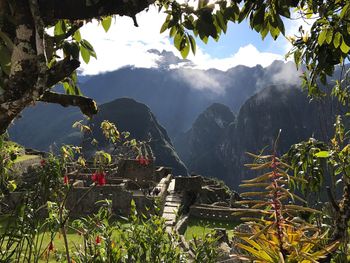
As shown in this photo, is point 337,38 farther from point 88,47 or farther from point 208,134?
point 208,134

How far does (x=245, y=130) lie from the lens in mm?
139875

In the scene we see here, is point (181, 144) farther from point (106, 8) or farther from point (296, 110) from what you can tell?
point (106, 8)

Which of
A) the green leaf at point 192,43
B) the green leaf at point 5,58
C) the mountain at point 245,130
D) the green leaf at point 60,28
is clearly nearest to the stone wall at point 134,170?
the green leaf at point 60,28

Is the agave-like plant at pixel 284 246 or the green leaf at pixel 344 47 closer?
the agave-like plant at pixel 284 246

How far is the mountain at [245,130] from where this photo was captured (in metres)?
129

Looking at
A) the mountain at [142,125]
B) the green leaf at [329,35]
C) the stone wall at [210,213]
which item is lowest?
the stone wall at [210,213]

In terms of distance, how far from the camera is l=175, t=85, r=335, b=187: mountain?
128875mm

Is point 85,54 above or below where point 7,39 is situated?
above

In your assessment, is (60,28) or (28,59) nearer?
(28,59)

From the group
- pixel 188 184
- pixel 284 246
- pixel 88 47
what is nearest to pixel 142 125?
pixel 188 184

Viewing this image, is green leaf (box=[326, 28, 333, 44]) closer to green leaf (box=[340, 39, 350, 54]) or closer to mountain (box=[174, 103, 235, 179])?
green leaf (box=[340, 39, 350, 54])

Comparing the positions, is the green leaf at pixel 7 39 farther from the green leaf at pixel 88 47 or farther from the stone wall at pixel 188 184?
the stone wall at pixel 188 184

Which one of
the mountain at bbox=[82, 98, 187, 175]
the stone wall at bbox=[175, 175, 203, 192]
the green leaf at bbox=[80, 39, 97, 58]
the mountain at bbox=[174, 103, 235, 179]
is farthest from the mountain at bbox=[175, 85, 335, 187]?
the green leaf at bbox=[80, 39, 97, 58]

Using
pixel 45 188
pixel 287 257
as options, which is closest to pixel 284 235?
pixel 287 257
